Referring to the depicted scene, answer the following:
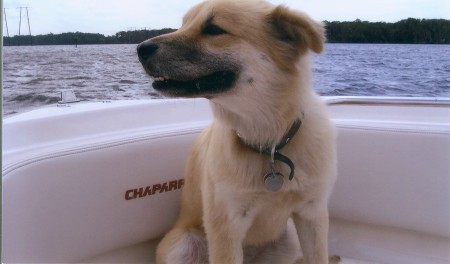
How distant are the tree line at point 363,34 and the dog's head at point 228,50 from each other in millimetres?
189

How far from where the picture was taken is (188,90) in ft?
5.02

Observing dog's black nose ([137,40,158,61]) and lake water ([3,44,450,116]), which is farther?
lake water ([3,44,450,116])

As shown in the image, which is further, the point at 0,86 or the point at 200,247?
the point at 200,247

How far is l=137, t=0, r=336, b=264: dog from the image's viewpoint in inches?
60.7

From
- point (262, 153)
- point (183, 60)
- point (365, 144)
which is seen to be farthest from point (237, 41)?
point (365, 144)

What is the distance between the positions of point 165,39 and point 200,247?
3.04 ft

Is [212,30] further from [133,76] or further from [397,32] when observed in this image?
[397,32]

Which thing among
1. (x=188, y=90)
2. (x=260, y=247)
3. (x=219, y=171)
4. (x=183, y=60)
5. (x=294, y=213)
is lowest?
(x=260, y=247)

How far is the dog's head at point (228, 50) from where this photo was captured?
59.6 inches

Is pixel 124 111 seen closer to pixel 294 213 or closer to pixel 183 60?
pixel 183 60

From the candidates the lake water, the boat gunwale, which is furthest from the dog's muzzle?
the boat gunwale

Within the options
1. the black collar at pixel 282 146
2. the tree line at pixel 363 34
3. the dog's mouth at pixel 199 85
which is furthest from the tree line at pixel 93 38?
the black collar at pixel 282 146

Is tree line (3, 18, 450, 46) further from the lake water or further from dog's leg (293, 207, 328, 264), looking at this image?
dog's leg (293, 207, 328, 264)

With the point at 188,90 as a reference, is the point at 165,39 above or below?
above
